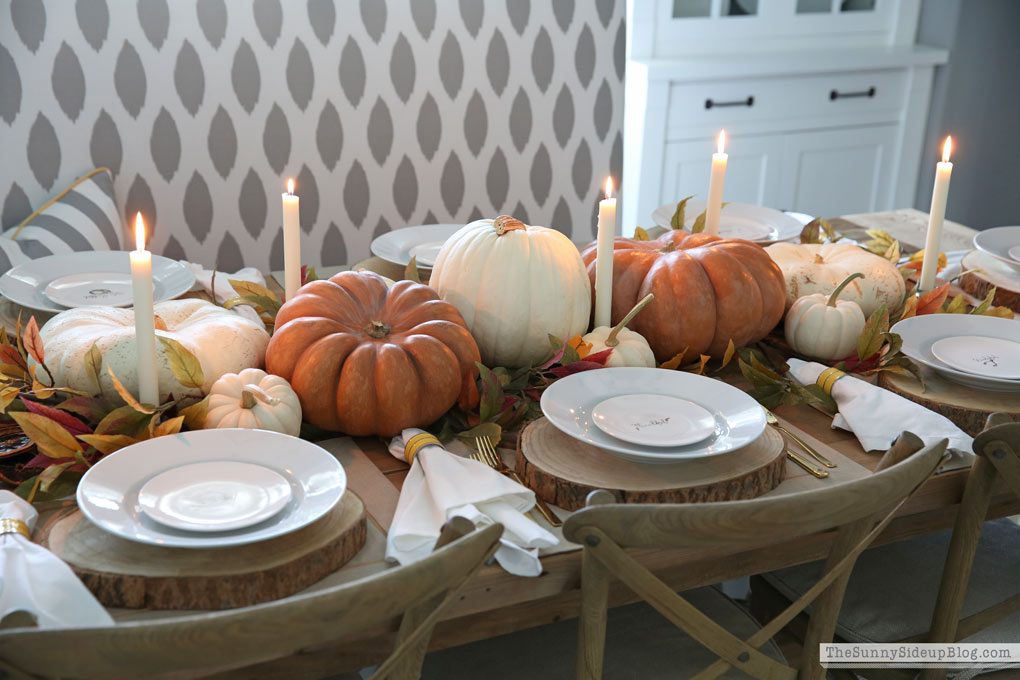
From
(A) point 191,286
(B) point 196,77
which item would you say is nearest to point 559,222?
(B) point 196,77

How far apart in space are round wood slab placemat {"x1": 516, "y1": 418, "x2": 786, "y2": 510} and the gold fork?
0.01 meters

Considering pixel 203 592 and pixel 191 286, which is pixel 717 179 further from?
pixel 203 592

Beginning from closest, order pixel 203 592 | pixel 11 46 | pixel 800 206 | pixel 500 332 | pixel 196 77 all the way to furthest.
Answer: pixel 203 592 < pixel 500 332 < pixel 11 46 < pixel 196 77 < pixel 800 206

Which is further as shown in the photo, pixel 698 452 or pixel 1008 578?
pixel 1008 578

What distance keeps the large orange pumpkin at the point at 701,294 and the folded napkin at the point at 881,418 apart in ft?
0.48

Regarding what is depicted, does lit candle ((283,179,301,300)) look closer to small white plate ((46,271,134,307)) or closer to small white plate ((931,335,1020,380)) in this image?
small white plate ((46,271,134,307))

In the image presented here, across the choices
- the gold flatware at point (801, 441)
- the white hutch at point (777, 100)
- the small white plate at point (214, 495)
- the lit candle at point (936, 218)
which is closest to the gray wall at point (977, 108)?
the white hutch at point (777, 100)

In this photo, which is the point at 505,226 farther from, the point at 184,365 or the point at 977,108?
the point at 977,108

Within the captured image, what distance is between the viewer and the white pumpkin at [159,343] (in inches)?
39.6

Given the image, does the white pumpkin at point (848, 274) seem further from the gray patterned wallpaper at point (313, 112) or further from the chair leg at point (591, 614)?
the gray patterned wallpaper at point (313, 112)

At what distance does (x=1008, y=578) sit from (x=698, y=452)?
2.04 feet

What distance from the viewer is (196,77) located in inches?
80.0

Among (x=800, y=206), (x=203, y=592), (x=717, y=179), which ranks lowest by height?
(x=800, y=206)

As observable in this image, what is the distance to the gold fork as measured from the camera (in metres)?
0.92
